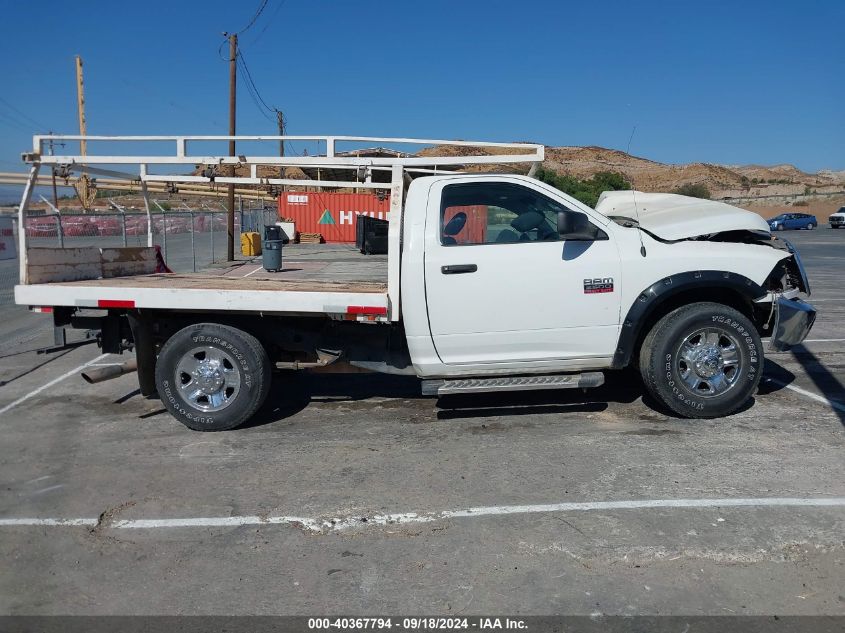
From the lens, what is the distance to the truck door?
221 inches

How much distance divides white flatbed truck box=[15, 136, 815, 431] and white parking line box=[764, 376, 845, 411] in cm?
89

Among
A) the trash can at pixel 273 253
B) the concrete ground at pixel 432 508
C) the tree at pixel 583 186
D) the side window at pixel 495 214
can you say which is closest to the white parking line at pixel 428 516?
the concrete ground at pixel 432 508

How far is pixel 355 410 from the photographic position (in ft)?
21.6

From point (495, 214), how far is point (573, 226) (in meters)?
0.79

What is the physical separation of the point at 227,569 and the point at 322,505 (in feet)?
2.78

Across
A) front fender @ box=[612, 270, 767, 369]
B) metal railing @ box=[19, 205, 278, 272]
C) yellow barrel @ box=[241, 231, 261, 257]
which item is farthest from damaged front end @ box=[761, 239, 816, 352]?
yellow barrel @ box=[241, 231, 261, 257]

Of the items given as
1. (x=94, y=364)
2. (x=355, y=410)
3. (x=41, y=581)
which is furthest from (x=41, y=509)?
(x=94, y=364)

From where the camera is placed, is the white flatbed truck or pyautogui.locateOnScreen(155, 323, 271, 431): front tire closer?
the white flatbed truck

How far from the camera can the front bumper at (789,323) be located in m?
5.88

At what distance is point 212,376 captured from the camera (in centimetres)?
596

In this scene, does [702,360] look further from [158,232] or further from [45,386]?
[158,232]

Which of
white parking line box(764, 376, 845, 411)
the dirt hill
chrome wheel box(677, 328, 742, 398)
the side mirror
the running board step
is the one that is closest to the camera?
the side mirror

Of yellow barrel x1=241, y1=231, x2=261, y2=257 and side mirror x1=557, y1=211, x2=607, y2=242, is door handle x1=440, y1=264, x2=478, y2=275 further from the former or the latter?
yellow barrel x1=241, y1=231, x2=261, y2=257

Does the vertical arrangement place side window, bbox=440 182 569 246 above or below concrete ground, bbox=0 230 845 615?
above
